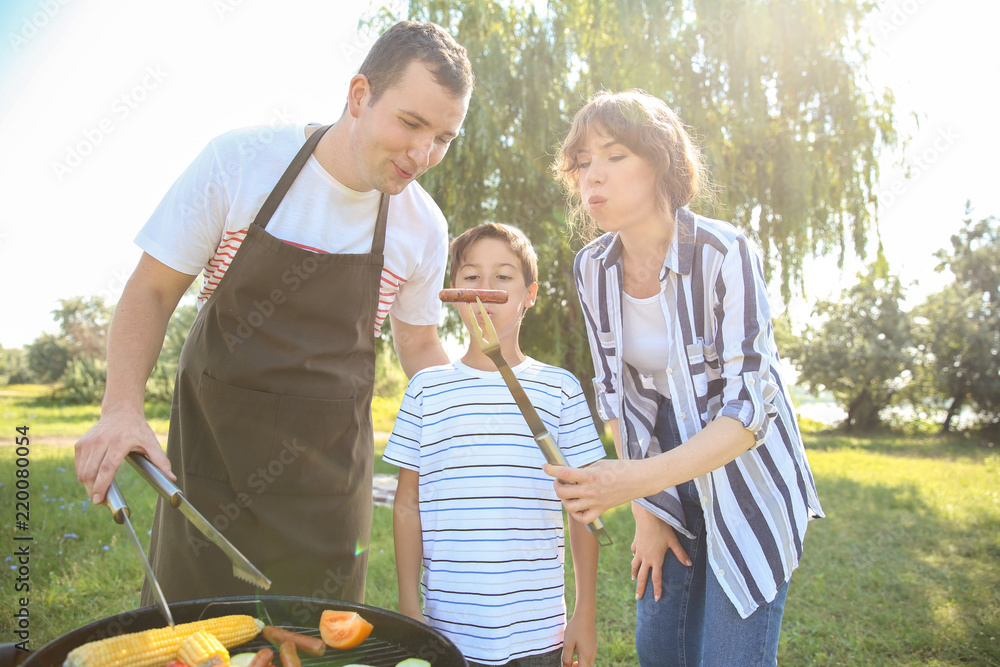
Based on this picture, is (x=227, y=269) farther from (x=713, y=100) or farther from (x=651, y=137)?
(x=713, y=100)

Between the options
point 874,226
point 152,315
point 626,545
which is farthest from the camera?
point 874,226

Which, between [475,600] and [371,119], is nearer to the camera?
[475,600]

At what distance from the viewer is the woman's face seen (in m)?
1.74

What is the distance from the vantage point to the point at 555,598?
5.55ft

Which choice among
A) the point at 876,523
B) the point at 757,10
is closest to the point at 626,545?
the point at 876,523

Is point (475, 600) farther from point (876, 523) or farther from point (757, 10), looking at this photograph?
point (757, 10)

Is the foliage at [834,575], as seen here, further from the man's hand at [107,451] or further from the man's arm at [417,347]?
the man's hand at [107,451]

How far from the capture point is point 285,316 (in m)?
1.79

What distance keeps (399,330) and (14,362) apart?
1970cm

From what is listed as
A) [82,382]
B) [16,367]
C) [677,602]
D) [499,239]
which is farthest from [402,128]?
[16,367]

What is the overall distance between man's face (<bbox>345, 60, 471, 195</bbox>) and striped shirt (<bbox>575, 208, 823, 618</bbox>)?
719 mm

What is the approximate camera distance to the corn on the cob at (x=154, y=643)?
1082mm

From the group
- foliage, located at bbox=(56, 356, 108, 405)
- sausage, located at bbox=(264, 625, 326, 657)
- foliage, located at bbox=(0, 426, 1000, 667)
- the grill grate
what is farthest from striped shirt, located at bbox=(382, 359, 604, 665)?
foliage, located at bbox=(56, 356, 108, 405)

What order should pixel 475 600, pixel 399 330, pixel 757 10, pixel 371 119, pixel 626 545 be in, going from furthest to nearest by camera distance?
pixel 757 10 < pixel 626 545 < pixel 399 330 < pixel 371 119 < pixel 475 600
